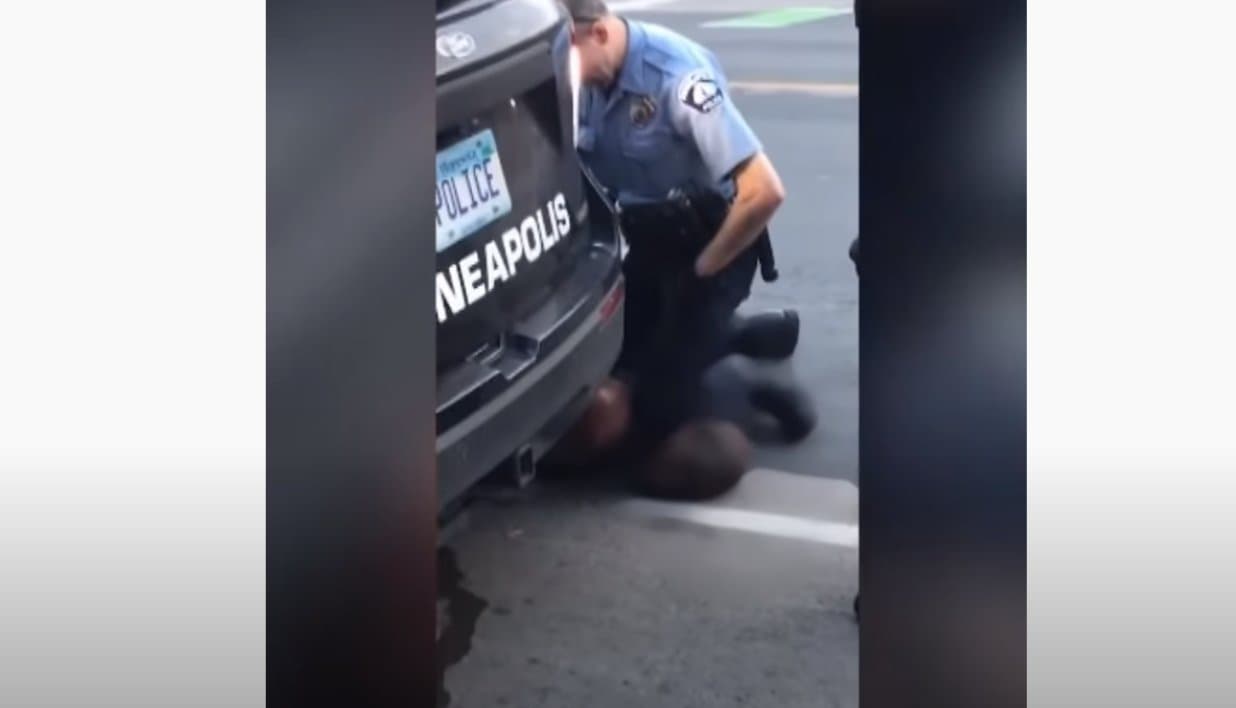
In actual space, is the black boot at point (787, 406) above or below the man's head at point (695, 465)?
above

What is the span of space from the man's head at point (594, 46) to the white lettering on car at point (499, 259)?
16 centimetres

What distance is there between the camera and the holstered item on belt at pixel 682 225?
7.51 ft

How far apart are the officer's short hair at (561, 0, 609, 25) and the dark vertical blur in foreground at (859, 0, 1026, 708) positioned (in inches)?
39.6

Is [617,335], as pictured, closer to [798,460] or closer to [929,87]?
[798,460]

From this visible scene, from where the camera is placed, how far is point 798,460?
7.75 ft

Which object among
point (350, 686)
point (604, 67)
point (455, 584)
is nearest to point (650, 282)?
point (604, 67)

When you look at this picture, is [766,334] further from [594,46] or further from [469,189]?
[469,189]

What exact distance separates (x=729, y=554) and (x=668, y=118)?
1.68ft

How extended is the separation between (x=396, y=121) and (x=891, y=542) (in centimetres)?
48

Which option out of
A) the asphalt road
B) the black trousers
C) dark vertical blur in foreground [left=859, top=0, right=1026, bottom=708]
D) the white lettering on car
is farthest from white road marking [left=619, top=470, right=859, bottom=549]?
dark vertical blur in foreground [left=859, top=0, right=1026, bottom=708]

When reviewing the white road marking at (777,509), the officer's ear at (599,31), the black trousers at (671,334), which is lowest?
the white road marking at (777,509)

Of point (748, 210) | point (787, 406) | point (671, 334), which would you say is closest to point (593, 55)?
point (748, 210)

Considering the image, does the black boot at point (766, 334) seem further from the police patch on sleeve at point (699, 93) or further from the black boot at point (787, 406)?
the police patch on sleeve at point (699, 93)

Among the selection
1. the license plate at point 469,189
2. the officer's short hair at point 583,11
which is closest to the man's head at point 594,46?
the officer's short hair at point 583,11
